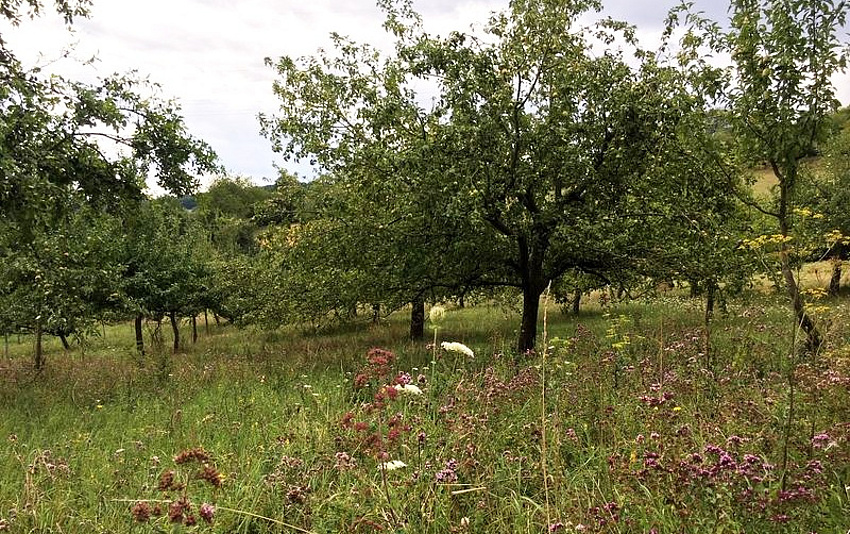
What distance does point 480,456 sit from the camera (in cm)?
411

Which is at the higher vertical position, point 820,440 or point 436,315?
point 436,315

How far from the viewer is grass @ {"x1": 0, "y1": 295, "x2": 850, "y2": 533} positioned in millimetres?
2822

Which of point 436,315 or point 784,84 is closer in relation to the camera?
point 436,315

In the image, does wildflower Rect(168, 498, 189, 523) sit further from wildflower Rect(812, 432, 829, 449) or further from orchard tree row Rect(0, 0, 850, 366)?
orchard tree row Rect(0, 0, 850, 366)

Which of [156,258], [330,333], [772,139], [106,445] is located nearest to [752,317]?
[772,139]

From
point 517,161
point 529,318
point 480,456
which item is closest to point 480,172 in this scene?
point 517,161

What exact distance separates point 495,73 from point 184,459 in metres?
8.84

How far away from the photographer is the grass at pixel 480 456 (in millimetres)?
2822

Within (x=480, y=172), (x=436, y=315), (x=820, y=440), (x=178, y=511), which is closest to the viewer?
(x=178, y=511)

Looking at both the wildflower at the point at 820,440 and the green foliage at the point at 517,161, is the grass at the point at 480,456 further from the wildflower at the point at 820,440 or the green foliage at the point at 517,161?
the green foliage at the point at 517,161

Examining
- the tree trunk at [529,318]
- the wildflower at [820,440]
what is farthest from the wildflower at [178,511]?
the tree trunk at [529,318]

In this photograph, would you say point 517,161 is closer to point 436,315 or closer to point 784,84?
point 784,84

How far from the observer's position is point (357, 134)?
11953 millimetres

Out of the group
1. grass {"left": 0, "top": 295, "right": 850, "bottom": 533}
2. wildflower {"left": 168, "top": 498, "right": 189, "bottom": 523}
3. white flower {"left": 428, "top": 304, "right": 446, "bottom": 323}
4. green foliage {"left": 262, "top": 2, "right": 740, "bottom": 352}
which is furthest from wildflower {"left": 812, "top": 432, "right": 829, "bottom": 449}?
green foliage {"left": 262, "top": 2, "right": 740, "bottom": 352}
